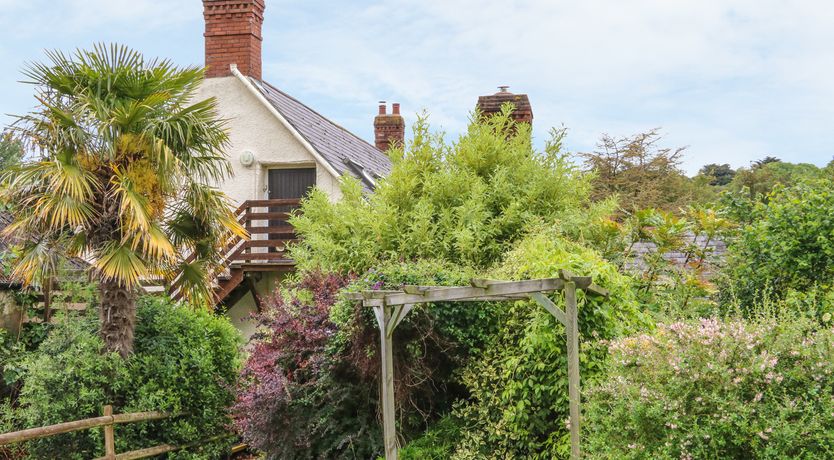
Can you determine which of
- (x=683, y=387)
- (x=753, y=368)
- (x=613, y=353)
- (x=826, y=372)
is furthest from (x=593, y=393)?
(x=826, y=372)

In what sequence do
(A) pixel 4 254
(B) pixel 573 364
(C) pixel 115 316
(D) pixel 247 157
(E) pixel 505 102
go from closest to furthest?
(B) pixel 573 364 → (C) pixel 115 316 → (A) pixel 4 254 → (E) pixel 505 102 → (D) pixel 247 157

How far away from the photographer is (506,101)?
14781 mm

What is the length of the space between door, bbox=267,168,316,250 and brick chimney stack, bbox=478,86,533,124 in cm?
415

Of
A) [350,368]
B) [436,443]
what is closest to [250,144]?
[350,368]

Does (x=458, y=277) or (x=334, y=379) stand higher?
(x=458, y=277)

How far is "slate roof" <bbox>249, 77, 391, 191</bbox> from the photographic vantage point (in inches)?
650

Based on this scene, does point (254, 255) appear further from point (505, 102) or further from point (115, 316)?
point (505, 102)

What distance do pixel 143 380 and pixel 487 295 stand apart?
5.76m

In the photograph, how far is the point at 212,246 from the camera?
11789 millimetres

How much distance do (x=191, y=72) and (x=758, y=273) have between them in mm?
8084

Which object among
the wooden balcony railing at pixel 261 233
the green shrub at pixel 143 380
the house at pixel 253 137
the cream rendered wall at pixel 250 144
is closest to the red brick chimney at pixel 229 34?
the house at pixel 253 137

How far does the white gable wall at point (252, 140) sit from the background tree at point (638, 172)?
15.8 meters

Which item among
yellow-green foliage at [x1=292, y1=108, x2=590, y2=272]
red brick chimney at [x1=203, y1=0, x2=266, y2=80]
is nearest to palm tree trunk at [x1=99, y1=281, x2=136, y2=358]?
yellow-green foliage at [x1=292, y1=108, x2=590, y2=272]

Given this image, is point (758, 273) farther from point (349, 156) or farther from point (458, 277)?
point (349, 156)
